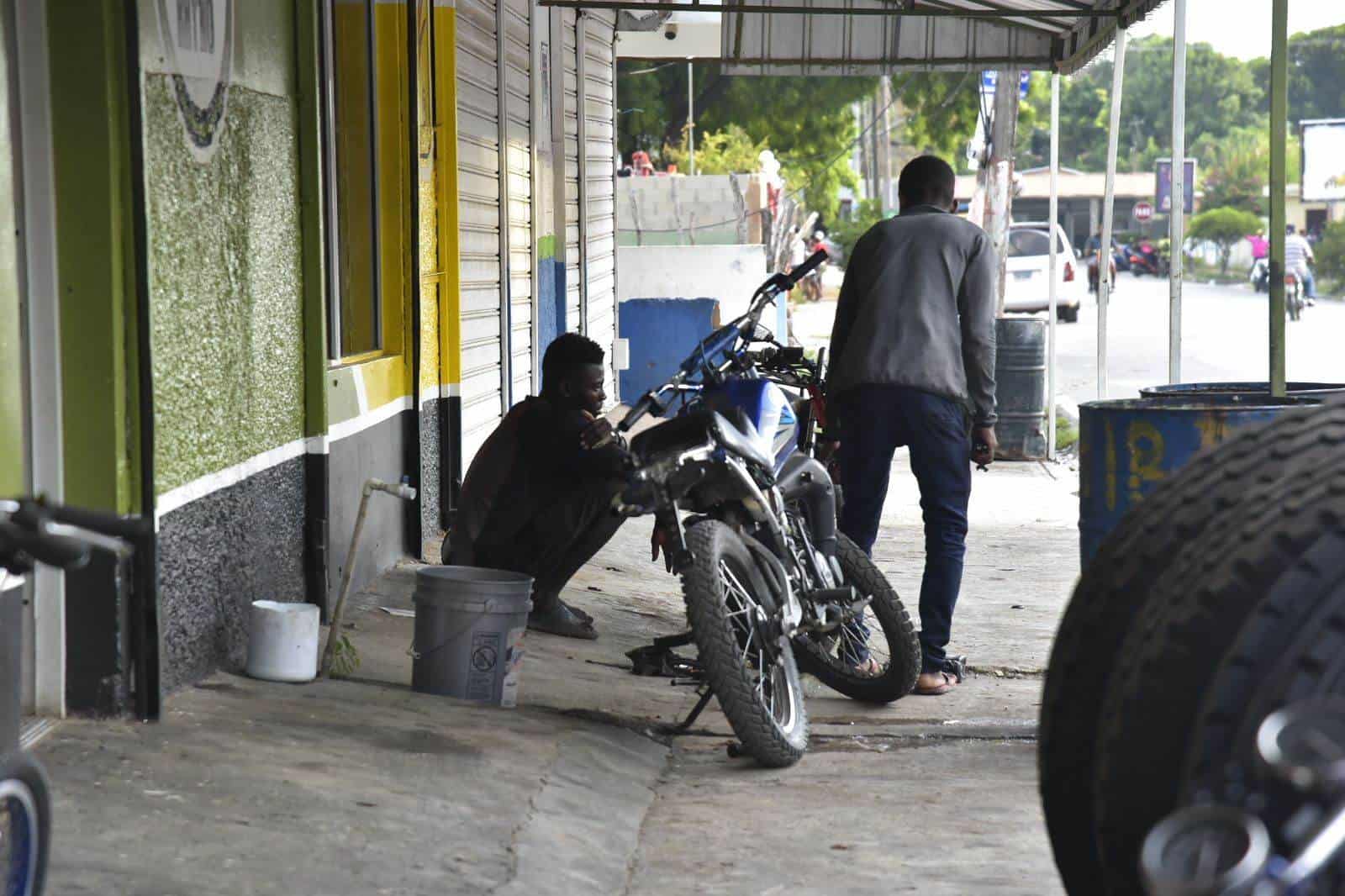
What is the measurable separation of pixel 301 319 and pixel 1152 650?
4.63m

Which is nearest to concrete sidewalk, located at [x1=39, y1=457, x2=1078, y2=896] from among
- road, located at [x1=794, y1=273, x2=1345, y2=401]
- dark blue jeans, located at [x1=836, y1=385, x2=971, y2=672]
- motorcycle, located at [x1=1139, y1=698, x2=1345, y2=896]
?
dark blue jeans, located at [x1=836, y1=385, x2=971, y2=672]

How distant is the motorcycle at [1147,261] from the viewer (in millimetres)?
69000

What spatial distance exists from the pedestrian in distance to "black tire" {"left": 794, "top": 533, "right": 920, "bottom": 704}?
94 cm

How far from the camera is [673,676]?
6500mm

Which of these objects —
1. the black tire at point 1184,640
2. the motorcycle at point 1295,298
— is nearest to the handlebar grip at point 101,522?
the black tire at point 1184,640

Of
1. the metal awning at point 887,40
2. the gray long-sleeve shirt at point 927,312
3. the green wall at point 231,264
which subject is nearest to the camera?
the green wall at point 231,264

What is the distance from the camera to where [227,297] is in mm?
5594

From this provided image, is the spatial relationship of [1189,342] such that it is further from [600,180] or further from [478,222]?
[478,222]

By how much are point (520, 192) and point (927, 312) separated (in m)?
5.58

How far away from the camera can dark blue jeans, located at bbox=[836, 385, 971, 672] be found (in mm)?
6285

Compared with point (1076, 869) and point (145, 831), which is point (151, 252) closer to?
point (145, 831)

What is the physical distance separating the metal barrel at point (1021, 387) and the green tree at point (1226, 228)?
192ft

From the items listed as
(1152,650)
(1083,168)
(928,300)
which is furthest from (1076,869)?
(1083,168)

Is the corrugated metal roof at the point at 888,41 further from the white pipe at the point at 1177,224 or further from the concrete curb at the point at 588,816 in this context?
the concrete curb at the point at 588,816
